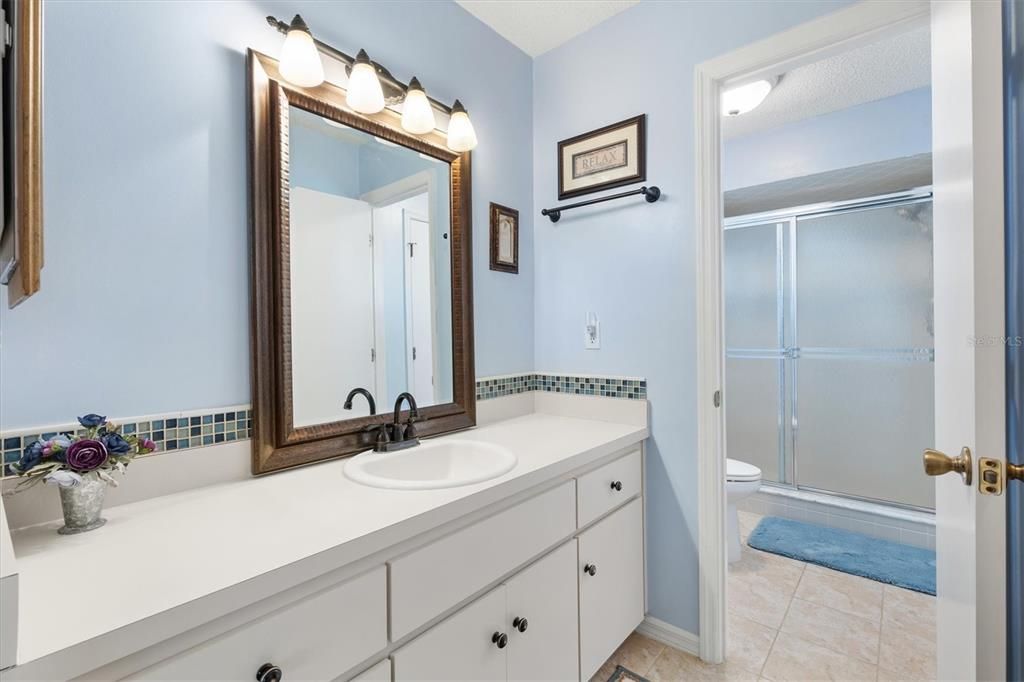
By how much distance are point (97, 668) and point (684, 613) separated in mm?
1729

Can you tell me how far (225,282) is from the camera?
1.18m

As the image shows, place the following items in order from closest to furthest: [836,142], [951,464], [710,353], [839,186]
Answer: [951,464], [710,353], [836,142], [839,186]

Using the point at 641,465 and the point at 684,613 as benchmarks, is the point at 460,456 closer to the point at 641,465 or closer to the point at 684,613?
the point at 641,465

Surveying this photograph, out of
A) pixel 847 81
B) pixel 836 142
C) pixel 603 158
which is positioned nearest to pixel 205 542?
pixel 603 158

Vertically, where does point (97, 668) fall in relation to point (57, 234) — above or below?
below

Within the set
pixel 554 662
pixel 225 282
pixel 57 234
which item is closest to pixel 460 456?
pixel 554 662

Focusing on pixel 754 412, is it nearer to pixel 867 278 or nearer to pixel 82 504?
pixel 867 278

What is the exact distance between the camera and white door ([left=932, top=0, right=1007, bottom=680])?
2.20 ft

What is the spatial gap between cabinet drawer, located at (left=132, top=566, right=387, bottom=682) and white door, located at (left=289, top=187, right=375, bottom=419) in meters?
0.60

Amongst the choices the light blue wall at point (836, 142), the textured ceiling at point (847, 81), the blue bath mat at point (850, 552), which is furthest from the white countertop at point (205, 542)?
the light blue wall at point (836, 142)

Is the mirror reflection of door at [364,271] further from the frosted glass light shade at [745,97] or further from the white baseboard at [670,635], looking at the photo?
the frosted glass light shade at [745,97]

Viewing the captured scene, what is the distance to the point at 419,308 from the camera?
1660 mm

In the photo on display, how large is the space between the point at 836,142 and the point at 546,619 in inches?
109

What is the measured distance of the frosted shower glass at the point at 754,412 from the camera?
316 cm
